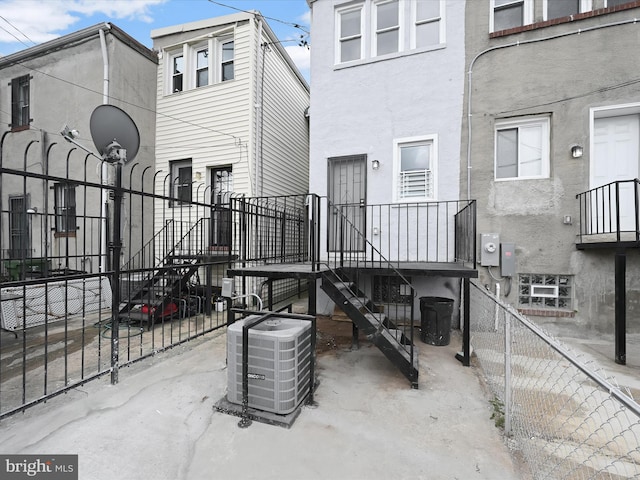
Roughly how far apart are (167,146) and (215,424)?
7.55 m

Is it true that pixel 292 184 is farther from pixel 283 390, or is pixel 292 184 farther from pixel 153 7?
pixel 283 390

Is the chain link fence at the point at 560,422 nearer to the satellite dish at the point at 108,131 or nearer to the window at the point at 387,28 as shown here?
the satellite dish at the point at 108,131

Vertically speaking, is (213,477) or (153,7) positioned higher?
(153,7)

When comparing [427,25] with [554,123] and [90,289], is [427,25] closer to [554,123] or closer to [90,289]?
[554,123]

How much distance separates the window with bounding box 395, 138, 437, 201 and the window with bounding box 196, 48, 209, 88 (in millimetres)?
5596

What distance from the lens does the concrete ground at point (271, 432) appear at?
2.19 metres

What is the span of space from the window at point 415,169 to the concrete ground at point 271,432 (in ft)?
11.0

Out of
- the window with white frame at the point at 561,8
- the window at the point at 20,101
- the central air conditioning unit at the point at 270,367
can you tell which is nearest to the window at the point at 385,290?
the central air conditioning unit at the point at 270,367

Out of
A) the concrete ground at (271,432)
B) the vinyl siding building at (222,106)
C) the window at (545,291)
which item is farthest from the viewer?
the vinyl siding building at (222,106)

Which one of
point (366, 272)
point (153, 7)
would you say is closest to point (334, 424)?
point (366, 272)

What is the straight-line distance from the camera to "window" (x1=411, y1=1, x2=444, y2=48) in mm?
5711

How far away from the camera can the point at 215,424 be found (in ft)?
8.85

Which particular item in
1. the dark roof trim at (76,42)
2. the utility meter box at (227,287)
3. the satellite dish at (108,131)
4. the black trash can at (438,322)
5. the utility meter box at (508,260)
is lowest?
the black trash can at (438,322)

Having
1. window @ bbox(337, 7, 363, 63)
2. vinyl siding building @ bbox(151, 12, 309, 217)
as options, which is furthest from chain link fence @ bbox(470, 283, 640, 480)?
vinyl siding building @ bbox(151, 12, 309, 217)
